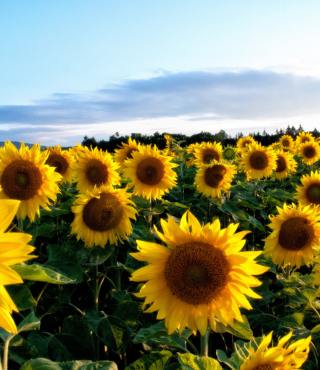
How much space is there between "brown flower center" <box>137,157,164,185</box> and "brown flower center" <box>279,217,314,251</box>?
233cm

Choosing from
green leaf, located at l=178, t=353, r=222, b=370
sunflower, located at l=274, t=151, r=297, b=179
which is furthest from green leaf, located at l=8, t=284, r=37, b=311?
sunflower, located at l=274, t=151, r=297, b=179

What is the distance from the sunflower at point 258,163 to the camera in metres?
10.3

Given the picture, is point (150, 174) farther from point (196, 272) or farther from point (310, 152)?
point (310, 152)

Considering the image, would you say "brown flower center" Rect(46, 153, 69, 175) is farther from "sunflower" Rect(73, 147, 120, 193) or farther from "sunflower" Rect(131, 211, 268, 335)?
"sunflower" Rect(131, 211, 268, 335)

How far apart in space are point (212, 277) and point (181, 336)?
1.65 feet

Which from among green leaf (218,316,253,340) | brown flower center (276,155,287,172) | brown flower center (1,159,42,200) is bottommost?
green leaf (218,316,253,340)

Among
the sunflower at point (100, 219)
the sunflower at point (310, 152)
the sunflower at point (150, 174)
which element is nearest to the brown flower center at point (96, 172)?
the sunflower at point (150, 174)

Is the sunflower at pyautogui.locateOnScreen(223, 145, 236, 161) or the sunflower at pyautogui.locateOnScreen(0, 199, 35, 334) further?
the sunflower at pyautogui.locateOnScreen(223, 145, 236, 161)

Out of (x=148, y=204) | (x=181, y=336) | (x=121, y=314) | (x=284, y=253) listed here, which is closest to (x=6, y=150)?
(x=148, y=204)

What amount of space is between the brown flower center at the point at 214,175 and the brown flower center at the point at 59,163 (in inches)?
80.0

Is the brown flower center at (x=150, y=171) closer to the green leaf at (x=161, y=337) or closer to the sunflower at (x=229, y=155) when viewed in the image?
the sunflower at (x=229, y=155)

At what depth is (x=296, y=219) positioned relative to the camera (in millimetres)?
5254

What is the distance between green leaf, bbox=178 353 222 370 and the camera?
2.55 meters

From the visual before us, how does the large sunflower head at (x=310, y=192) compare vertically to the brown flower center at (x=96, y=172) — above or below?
below
